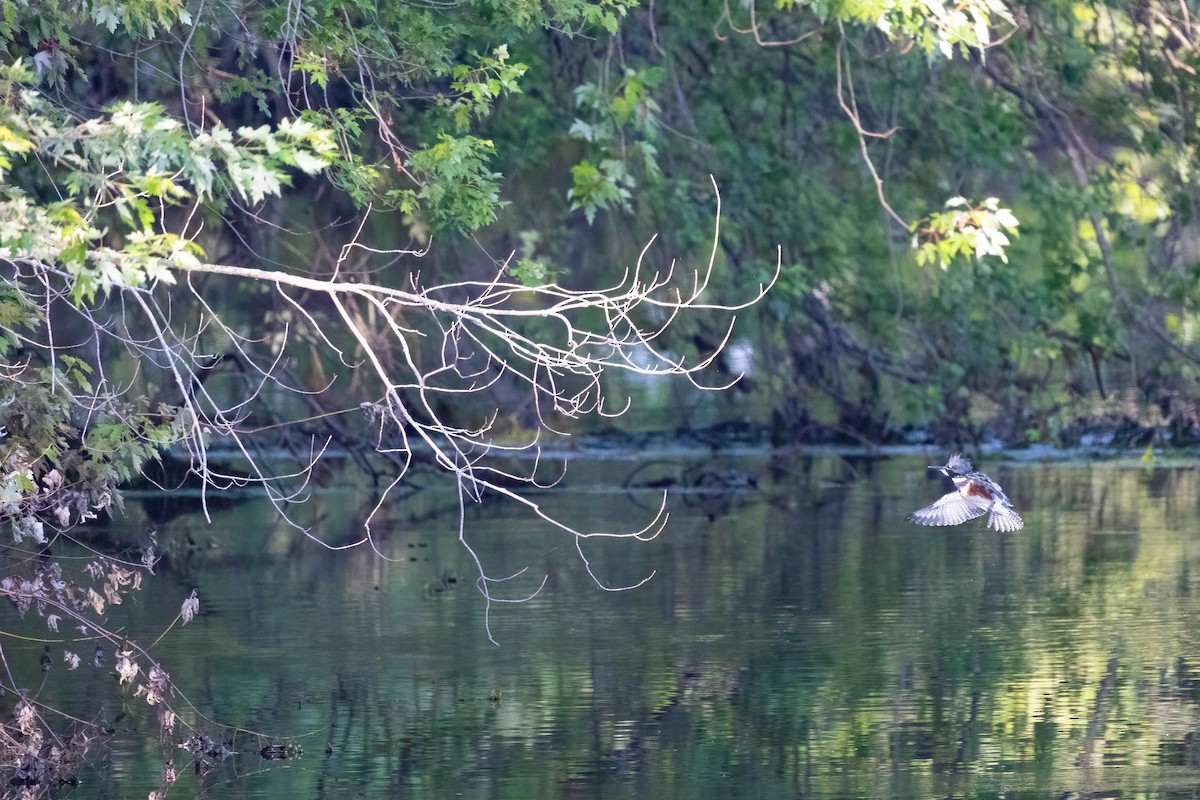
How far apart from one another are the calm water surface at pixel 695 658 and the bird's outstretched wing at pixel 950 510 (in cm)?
54

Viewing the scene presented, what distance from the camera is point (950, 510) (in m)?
11.8

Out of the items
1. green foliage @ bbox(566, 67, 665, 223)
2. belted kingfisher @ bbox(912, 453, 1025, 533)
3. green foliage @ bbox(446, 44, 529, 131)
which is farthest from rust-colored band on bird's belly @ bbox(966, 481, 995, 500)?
green foliage @ bbox(446, 44, 529, 131)

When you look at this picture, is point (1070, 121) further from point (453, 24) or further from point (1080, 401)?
point (453, 24)

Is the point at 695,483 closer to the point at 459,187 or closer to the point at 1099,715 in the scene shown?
the point at 459,187

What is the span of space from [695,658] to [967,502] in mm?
2298

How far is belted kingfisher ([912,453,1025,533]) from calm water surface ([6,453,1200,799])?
0.53 m

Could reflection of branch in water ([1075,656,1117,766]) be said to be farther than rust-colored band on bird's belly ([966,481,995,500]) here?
No

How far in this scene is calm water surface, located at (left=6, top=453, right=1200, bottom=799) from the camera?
805 centimetres

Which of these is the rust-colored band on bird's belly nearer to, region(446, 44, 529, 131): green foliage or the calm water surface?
the calm water surface

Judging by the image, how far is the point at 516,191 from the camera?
66.3ft

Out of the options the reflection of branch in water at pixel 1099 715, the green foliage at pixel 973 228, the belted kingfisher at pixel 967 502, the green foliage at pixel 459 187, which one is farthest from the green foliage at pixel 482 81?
the reflection of branch in water at pixel 1099 715

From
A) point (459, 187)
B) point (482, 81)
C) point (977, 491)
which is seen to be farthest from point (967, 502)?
point (482, 81)

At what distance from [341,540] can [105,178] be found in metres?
8.60

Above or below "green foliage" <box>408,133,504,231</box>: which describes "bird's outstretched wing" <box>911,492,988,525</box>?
below
